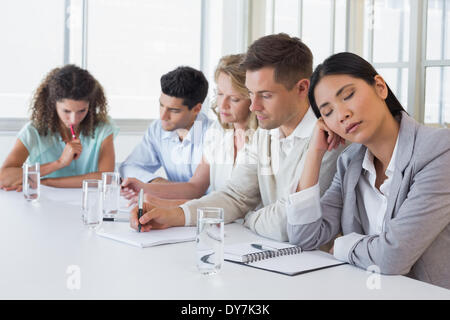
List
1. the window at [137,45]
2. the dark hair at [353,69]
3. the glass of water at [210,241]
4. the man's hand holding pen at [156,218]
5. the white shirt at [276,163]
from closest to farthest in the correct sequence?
the glass of water at [210,241], the dark hair at [353,69], the man's hand holding pen at [156,218], the white shirt at [276,163], the window at [137,45]

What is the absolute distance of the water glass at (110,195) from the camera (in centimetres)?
192

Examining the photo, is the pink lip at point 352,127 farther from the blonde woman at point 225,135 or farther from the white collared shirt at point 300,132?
the blonde woman at point 225,135

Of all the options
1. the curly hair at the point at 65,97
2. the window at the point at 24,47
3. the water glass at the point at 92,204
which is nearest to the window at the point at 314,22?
the curly hair at the point at 65,97

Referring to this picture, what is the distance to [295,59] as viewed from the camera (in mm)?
1911

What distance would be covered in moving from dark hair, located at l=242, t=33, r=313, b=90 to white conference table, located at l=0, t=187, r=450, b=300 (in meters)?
0.65

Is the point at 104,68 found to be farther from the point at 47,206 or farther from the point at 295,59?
the point at 295,59

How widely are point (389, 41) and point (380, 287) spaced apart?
8.50 feet

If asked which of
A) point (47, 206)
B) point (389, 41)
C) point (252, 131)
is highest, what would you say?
point (389, 41)

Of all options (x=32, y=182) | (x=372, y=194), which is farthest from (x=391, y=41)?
(x=32, y=182)

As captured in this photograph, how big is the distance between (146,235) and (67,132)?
166 cm

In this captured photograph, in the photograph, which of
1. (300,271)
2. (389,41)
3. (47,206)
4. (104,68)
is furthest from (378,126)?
(104,68)

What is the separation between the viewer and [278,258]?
1.37 metres

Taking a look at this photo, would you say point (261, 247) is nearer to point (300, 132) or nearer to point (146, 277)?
point (146, 277)

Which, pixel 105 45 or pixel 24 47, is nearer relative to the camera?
pixel 24 47
